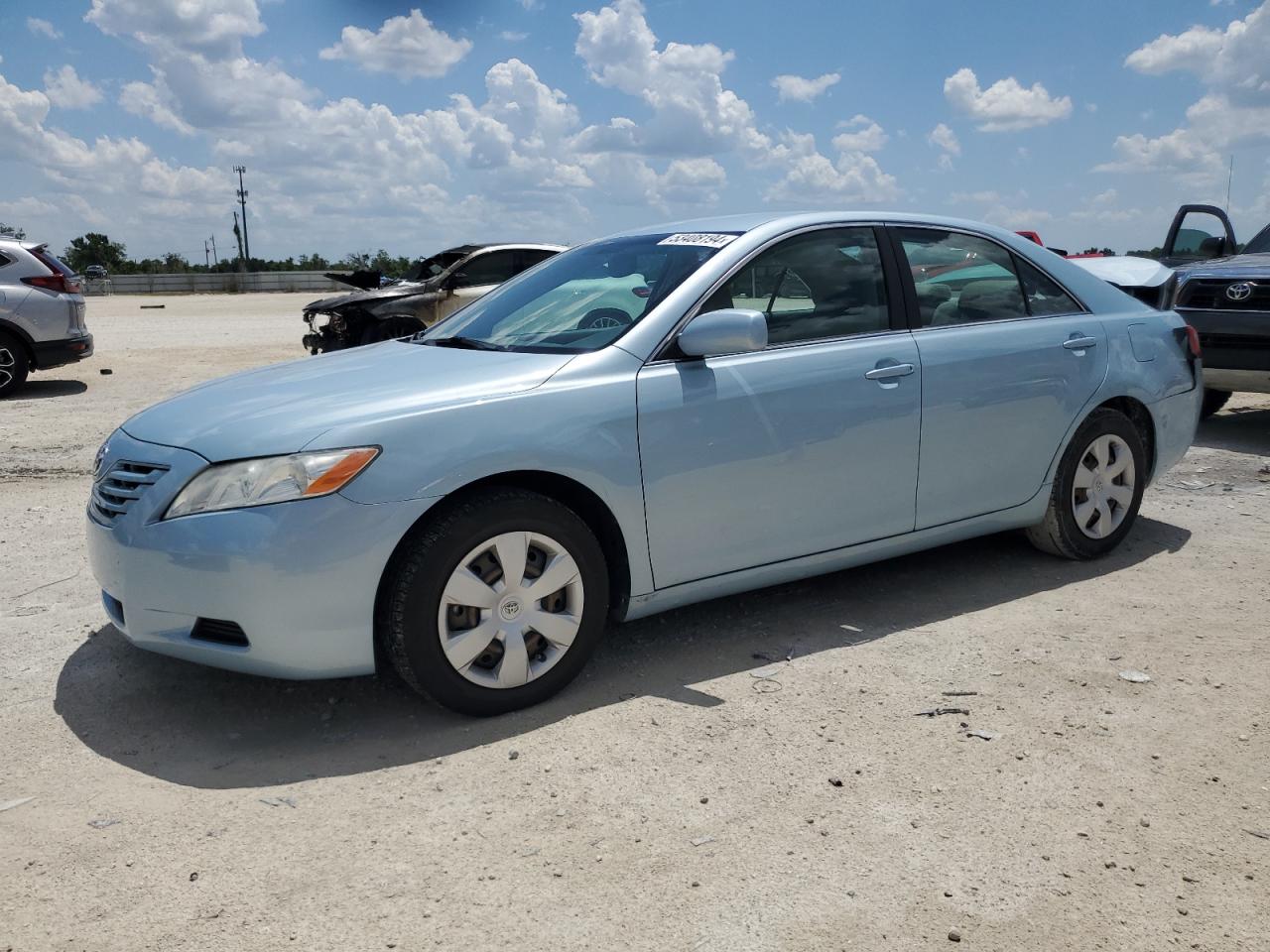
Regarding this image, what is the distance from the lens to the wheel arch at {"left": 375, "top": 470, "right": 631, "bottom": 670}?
351 cm

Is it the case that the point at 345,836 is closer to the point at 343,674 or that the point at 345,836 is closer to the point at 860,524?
the point at 343,674

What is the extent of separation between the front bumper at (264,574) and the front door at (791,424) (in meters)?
0.94

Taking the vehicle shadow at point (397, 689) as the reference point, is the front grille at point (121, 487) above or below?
above

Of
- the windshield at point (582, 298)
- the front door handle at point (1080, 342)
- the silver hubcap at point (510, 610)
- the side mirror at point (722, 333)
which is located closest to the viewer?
the silver hubcap at point (510, 610)

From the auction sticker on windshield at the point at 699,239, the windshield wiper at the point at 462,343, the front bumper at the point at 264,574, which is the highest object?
the auction sticker on windshield at the point at 699,239

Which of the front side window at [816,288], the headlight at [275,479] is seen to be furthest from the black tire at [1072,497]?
the headlight at [275,479]

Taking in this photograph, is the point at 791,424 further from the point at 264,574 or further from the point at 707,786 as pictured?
the point at 264,574

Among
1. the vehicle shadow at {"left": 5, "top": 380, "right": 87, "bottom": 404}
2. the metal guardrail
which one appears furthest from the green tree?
the vehicle shadow at {"left": 5, "top": 380, "right": 87, "bottom": 404}

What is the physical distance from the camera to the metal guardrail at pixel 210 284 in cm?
5466

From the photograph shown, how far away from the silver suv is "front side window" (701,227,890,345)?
10.4 m

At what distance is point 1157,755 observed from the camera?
11.1 feet

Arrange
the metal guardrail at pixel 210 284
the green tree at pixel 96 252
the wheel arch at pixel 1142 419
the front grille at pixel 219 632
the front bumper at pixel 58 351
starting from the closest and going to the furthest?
the front grille at pixel 219 632, the wheel arch at pixel 1142 419, the front bumper at pixel 58 351, the metal guardrail at pixel 210 284, the green tree at pixel 96 252

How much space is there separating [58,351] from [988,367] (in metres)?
10.9

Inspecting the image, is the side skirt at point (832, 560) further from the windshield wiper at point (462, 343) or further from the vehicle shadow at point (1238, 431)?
the vehicle shadow at point (1238, 431)
